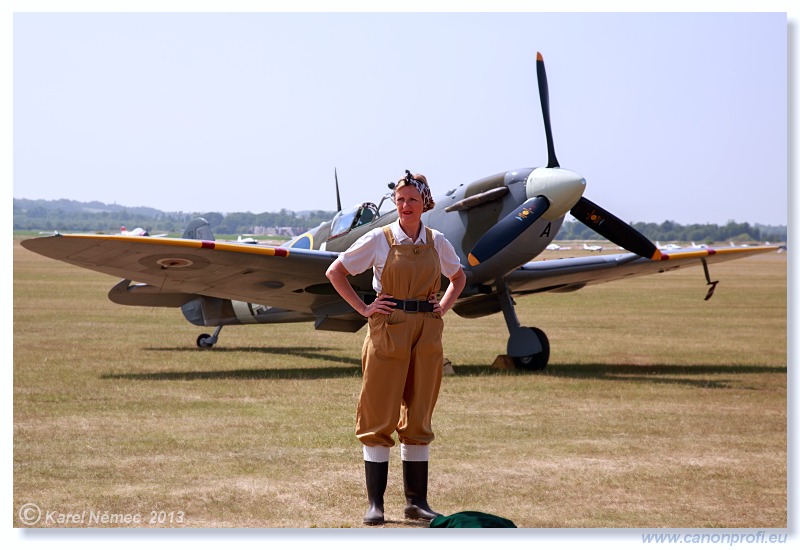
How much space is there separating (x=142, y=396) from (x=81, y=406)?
0.80 metres

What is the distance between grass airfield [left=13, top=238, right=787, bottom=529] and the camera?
19.7 ft

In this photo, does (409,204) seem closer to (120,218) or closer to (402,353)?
(402,353)

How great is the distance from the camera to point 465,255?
1231 cm

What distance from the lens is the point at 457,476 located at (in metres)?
6.84

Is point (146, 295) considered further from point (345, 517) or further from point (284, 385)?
point (345, 517)

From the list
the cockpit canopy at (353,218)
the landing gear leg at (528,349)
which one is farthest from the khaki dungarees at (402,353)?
the cockpit canopy at (353,218)

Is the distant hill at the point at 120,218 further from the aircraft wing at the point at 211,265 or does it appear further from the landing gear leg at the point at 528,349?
the landing gear leg at the point at 528,349

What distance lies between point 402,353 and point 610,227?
7.58 metres

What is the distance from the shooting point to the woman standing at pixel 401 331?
5238 mm

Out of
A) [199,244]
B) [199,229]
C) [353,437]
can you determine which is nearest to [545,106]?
[199,244]

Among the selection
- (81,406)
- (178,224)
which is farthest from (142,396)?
(178,224)

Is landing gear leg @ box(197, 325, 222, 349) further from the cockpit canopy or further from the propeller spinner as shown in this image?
the propeller spinner

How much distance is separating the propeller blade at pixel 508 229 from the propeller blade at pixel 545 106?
1.67ft

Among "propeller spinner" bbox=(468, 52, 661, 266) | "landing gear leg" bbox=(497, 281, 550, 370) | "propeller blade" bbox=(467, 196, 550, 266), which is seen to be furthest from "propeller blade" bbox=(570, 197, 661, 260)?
"landing gear leg" bbox=(497, 281, 550, 370)
